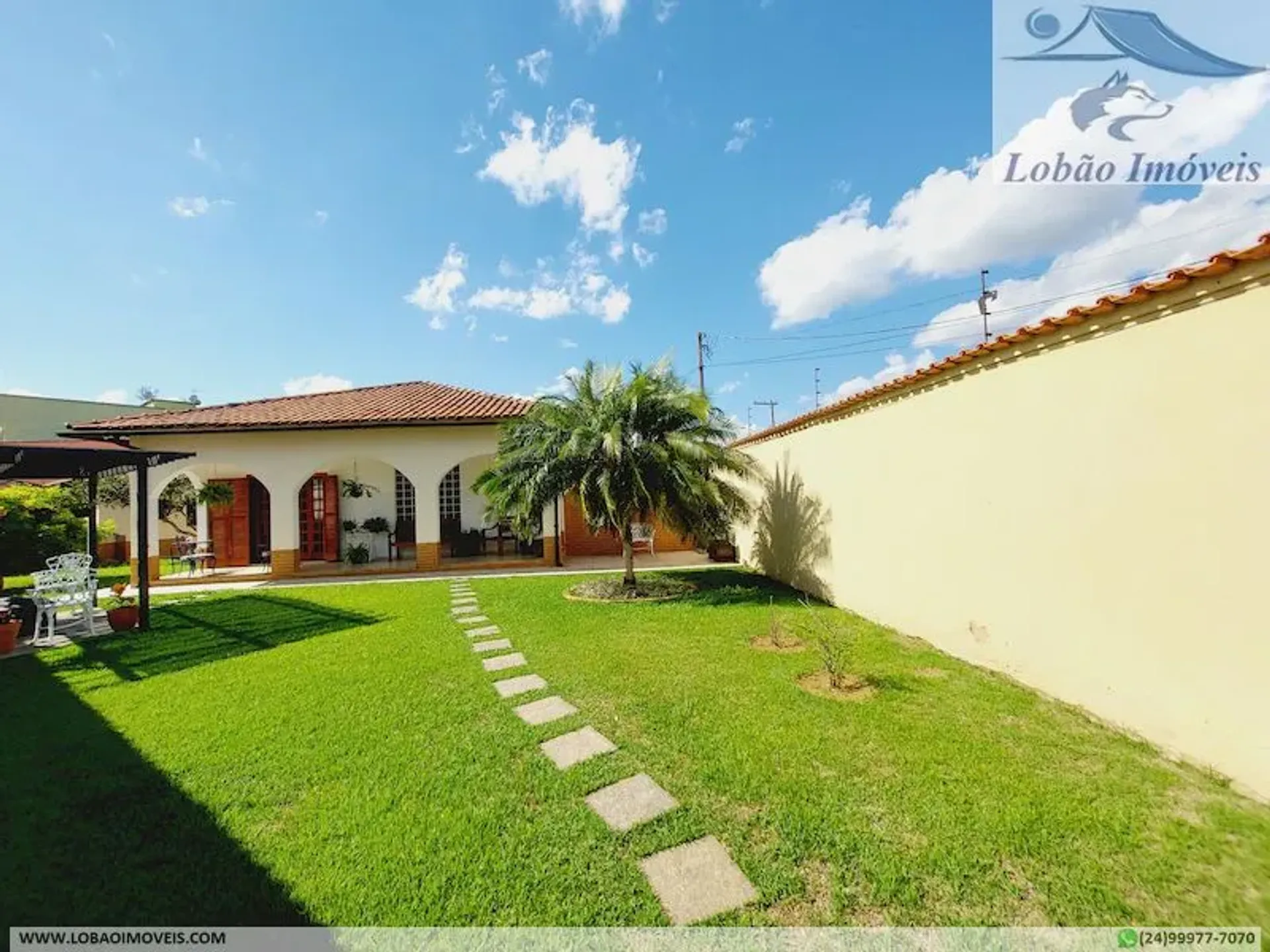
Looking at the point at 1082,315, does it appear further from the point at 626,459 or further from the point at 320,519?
the point at 320,519

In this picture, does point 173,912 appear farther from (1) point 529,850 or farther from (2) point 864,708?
(2) point 864,708

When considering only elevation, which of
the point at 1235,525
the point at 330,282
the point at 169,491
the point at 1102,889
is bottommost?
the point at 1102,889

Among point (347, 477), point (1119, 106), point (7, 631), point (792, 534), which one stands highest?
point (1119, 106)

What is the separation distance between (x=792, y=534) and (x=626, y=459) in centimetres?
420

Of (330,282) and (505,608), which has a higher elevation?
(330,282)

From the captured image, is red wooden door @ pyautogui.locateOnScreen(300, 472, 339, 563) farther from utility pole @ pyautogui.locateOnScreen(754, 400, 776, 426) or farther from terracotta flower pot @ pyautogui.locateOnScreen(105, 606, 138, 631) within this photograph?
utility pole @ pyautogui.locateOnScreen(754, 400, 776, 426)

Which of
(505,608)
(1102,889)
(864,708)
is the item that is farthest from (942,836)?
(505,608)

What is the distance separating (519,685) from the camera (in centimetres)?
572

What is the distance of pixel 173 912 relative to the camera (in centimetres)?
259

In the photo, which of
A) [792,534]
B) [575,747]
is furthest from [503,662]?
[792,534]

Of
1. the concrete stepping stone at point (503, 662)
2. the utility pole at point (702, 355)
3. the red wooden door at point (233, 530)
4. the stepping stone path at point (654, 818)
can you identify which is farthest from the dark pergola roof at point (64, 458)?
the utility pole at point (702, 355)

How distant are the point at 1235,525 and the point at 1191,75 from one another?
5.53 metres

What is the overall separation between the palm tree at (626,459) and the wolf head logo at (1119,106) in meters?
6.69

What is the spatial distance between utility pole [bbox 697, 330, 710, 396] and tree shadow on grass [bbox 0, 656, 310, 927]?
24820 mm
